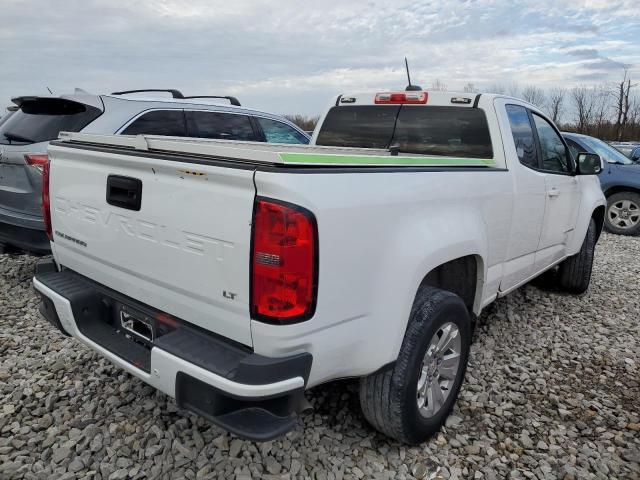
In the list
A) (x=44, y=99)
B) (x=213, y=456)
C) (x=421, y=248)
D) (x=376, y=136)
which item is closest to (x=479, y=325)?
(x=376, y=136)

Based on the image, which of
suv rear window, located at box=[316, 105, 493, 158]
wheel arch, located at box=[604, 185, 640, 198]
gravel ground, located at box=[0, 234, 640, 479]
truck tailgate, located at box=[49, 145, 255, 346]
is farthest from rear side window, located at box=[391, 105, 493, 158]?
wheel arch, located at box=[604, 185, 640, 198]

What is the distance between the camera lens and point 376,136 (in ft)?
12.6

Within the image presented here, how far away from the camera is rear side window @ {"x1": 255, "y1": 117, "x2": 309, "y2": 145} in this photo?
254 inches

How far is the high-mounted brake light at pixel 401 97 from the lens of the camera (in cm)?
360

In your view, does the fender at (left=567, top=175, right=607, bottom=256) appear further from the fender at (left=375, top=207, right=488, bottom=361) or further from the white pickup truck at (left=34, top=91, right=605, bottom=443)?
the fender at (left=375, top=207, right=488, bottom=361)

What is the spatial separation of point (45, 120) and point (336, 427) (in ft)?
12.6

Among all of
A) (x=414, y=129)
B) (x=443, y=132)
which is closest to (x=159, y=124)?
(x=414, y=129)

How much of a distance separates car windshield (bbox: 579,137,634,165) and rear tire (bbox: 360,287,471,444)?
7.26 m

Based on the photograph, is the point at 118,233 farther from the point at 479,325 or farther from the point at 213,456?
the point at 479,325

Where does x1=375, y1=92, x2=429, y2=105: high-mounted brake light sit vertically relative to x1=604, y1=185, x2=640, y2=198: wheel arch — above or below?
above

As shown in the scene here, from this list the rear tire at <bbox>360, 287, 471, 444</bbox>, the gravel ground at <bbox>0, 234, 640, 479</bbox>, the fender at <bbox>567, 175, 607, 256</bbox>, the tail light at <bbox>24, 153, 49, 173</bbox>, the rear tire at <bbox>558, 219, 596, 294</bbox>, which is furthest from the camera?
the rear tire at <bbox>558, 219, 596, 294</bbox>

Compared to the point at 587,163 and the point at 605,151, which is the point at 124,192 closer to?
the point at 587,163

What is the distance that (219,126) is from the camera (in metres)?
5.95

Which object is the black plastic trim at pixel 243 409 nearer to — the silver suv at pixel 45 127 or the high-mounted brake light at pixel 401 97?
the high-mounted brake light at pixel 401 97
